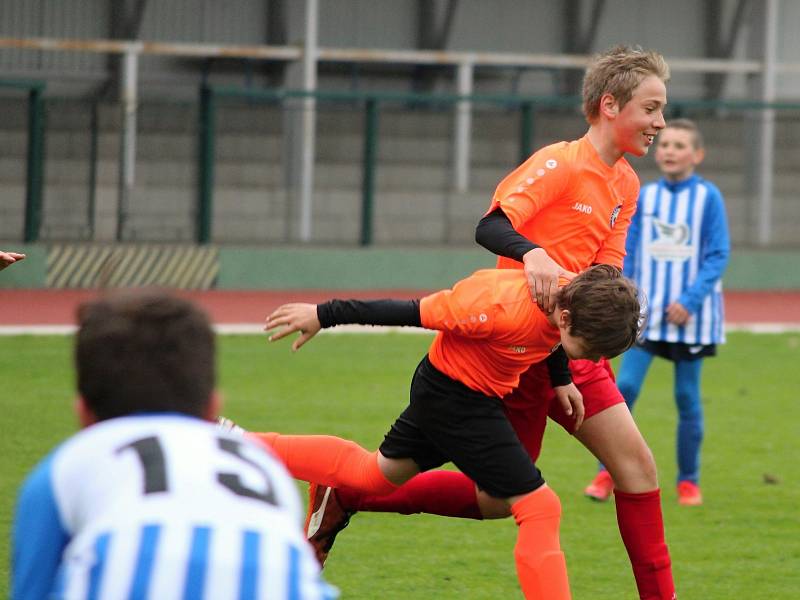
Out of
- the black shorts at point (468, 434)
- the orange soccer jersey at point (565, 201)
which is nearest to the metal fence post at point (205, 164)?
the orange soccer jersey at point (565, 201)

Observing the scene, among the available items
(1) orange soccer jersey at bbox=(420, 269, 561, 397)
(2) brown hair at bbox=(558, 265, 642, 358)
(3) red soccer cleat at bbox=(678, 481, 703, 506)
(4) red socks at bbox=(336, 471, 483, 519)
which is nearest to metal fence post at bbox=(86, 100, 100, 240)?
(3) red soccer cleat at bbox=(678, 481, 703, 506)

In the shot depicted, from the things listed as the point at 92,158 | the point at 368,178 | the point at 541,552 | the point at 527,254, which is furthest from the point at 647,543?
the point at 368,178

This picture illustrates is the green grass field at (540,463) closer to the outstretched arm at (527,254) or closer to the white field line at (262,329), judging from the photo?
the white field line at (262,329)

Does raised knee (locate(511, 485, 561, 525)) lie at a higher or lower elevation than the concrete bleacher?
lower

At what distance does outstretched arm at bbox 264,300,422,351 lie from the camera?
14.1ft

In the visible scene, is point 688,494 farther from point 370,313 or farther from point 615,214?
point 370,313

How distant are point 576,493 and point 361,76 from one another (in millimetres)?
15690

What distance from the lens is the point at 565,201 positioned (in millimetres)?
4840

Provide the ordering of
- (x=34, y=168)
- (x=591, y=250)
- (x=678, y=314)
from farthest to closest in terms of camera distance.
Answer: (x=34, y=168) → (x=678, y=314) → (x=591, y=250)

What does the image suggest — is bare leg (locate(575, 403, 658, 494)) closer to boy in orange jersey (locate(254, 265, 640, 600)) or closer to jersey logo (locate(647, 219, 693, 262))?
boy in orange jersey (locate(254, 265, 640, 600))

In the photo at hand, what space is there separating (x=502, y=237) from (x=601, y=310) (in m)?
0.55

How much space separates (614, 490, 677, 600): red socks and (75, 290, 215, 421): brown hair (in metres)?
2.76

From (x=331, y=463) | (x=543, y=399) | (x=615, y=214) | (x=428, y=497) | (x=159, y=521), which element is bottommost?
(x=428, y=497)

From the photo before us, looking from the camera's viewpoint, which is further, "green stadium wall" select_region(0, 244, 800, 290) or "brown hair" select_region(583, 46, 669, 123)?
"green stadium wall" select_region(0, 244, 800, 290)
